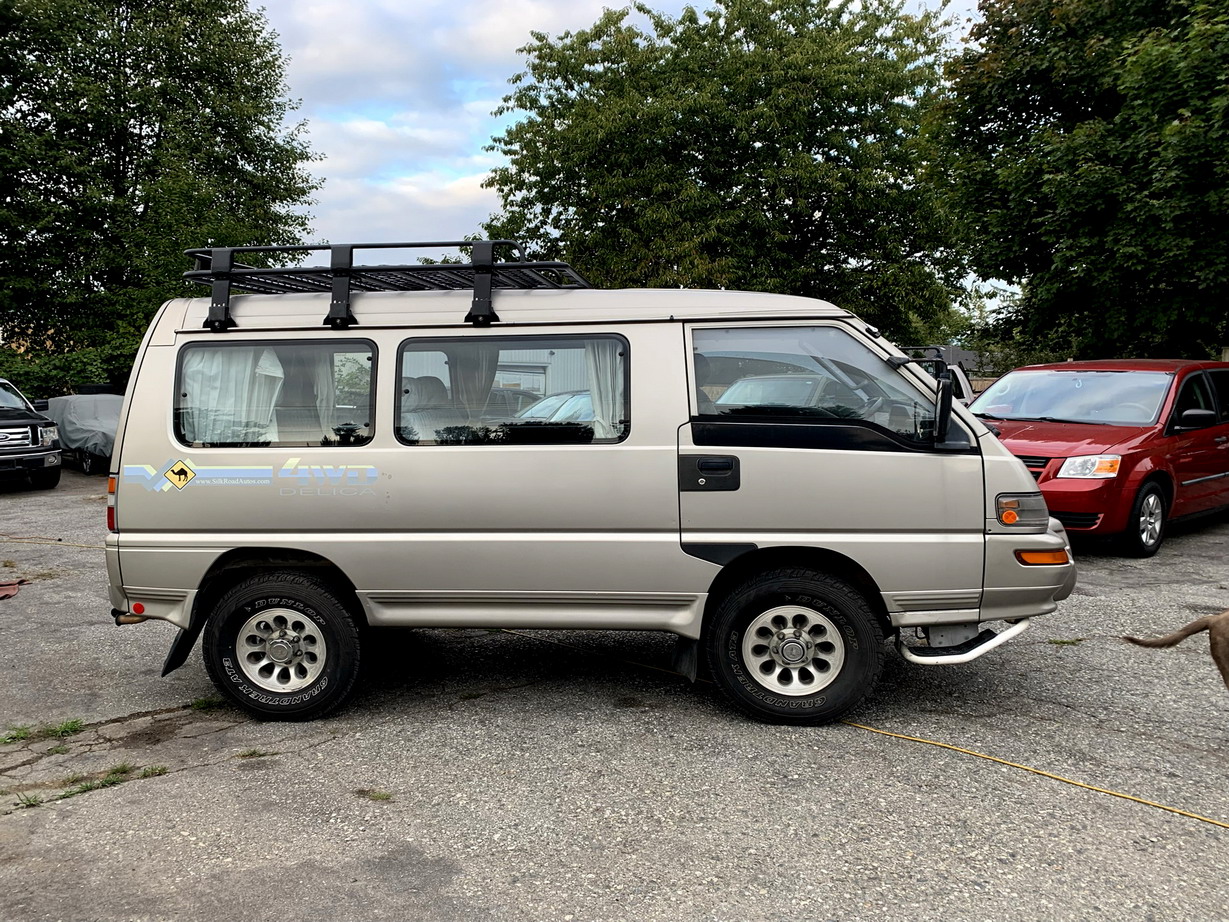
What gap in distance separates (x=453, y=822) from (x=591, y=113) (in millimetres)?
25697

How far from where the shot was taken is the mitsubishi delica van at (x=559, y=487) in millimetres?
4605

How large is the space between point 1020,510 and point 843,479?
0.83m

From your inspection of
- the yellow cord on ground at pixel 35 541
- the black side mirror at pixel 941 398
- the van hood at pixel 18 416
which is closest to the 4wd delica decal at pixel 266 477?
the black side mirror at pixel 941 398

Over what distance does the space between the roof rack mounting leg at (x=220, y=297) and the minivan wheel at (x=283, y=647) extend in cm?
126

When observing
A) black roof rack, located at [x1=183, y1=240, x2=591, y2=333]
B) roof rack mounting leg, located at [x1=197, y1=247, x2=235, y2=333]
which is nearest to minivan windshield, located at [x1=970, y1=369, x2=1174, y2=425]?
black roof rack, located at [x1=183, y1=240, x2=591, y2=333]

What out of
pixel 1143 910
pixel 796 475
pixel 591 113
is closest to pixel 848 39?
pixel 591 113

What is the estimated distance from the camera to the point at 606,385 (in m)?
4.75

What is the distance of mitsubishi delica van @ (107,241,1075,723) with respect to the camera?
4.61 metres

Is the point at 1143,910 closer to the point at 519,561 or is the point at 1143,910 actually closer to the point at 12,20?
the point at 519,561

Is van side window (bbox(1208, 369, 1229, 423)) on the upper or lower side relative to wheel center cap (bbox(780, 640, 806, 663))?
upper

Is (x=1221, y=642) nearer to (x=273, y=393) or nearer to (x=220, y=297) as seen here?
(x=273, y=393)

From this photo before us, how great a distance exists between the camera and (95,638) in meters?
6.53

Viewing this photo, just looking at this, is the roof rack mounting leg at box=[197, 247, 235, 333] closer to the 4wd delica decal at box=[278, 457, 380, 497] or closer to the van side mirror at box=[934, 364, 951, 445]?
the 4wd delica decal at box=[278, 457, 380, 497]

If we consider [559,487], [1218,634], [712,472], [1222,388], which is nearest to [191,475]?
[559,487]
